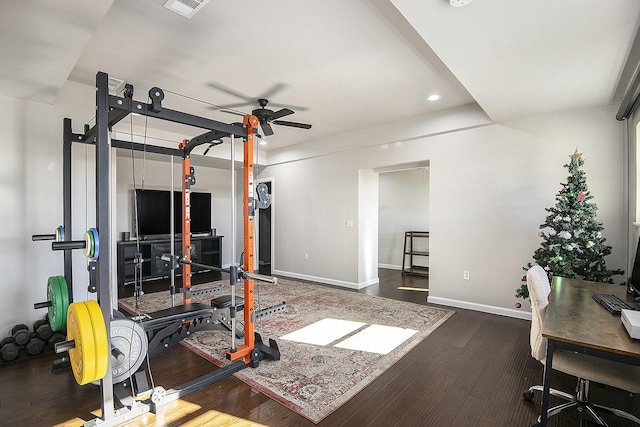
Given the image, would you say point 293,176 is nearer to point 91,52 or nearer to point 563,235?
point 91,52

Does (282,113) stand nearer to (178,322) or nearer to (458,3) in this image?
(458,3)

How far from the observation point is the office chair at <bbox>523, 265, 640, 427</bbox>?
163cm

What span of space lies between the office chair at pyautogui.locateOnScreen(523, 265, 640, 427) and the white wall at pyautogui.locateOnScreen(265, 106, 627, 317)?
1943 millimetres

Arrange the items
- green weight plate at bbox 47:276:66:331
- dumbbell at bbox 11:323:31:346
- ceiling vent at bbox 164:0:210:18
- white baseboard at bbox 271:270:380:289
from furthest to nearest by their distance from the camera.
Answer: white baseboard at bbox 271:270:380:289 → dumbbell at bbox 11:323:31:346 → green weight plate at bbox 47:276:66:331 → ceiling vent at bbox 164:0:210:18

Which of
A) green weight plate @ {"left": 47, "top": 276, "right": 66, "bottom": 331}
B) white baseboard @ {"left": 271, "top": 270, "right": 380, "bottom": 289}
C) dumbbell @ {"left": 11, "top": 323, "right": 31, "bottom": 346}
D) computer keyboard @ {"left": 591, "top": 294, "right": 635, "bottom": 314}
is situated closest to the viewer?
computer keyboard @ {"left": 591, "top": 294, "right": 635, "bottom": 314}

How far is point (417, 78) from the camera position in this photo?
3283mm

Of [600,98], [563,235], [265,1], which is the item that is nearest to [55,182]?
[265,1]

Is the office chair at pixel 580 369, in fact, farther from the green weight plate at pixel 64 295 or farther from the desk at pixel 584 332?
the green weight plate at pixel 64 295

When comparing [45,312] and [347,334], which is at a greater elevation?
[45,312]

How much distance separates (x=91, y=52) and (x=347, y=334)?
11.9 ft

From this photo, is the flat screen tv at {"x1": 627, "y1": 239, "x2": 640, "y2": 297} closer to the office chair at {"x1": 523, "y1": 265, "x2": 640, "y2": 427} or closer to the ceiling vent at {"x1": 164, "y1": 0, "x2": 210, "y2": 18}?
the office chair at {"x1": 523, "y1": 265, "x2": 640, "y2": 427}

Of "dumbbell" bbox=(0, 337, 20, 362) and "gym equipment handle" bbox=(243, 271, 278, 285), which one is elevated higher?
"gym equipment handle" bbox=(243, 271, 278, 285)

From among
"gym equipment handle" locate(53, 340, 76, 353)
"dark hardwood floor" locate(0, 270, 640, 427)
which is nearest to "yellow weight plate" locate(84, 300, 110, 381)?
"gym equipment handle" locate(53, 340, 76, 353)

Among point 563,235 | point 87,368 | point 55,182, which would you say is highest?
point 55,182
